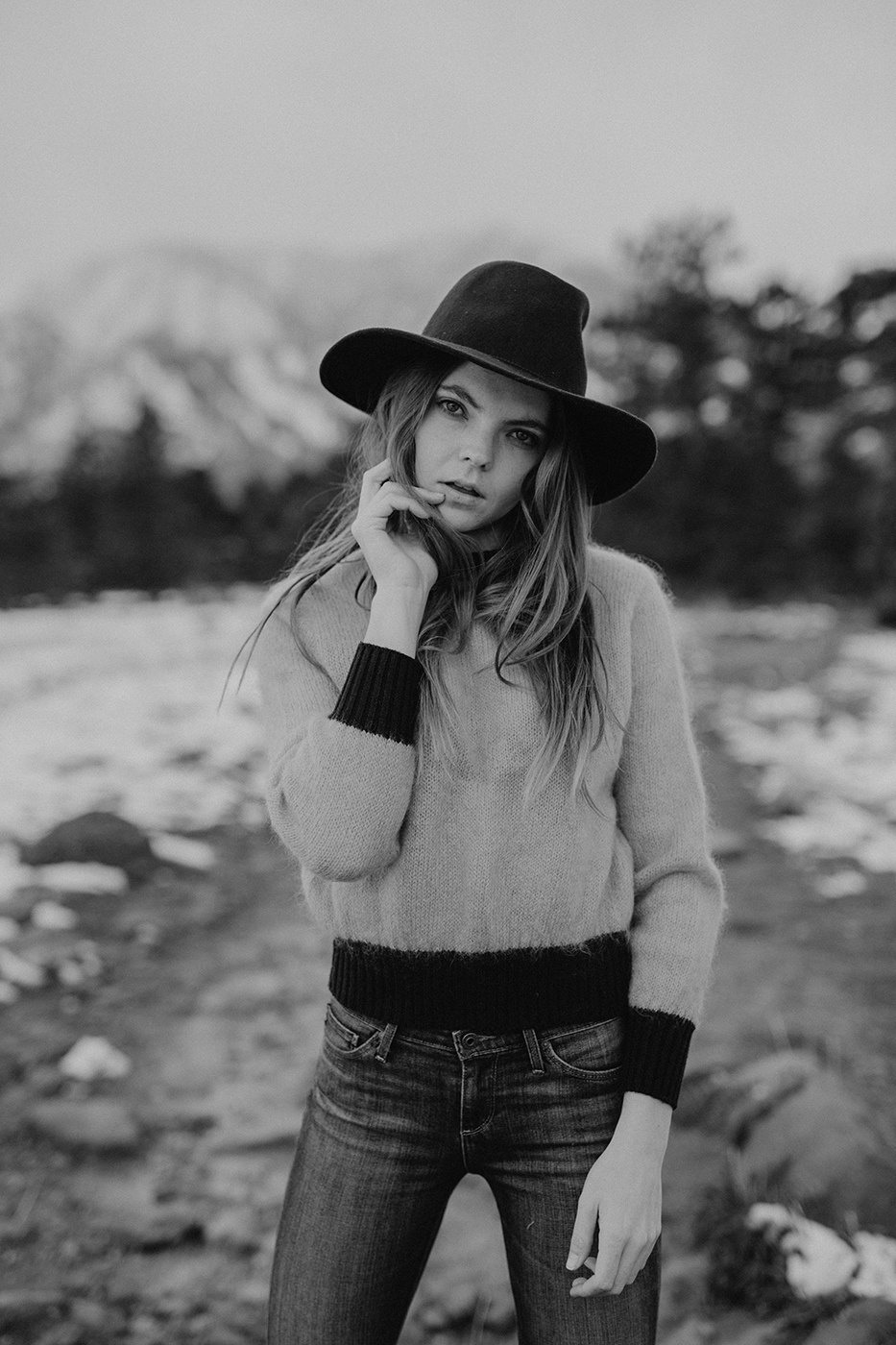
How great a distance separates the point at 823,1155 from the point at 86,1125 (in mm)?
2161

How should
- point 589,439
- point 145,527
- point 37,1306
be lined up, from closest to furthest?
1. point 589,439
2. point 37,1306
3. point 145,527

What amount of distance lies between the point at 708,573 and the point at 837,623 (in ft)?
25.9

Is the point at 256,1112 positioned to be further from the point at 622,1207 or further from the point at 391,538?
the point at 391,538

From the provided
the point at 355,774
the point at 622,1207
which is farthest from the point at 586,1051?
the point at 355,774

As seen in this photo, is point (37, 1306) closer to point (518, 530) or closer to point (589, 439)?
point (518, 530)

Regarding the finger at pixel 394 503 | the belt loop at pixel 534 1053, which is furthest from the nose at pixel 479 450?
the belt loop at pixel 534 1053

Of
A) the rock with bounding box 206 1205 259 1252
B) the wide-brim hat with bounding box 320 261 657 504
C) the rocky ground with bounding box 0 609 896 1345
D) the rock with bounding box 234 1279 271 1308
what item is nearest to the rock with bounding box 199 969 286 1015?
the rocky ground with bounding box 0 609 896 1345

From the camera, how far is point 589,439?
1.81 m

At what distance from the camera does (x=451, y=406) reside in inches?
69.8

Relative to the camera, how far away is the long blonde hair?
1.62 metres

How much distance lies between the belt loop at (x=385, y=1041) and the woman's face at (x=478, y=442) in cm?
86

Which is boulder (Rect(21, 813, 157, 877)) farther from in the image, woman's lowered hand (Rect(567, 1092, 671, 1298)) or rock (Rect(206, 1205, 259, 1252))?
woman's lowered hand (Rect(567, 1092, 671, 1298))

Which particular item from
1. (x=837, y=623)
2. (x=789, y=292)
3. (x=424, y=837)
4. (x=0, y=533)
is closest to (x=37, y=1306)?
(x=424, y=837)

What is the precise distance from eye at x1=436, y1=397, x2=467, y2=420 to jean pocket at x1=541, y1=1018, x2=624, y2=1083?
107 centimetres
